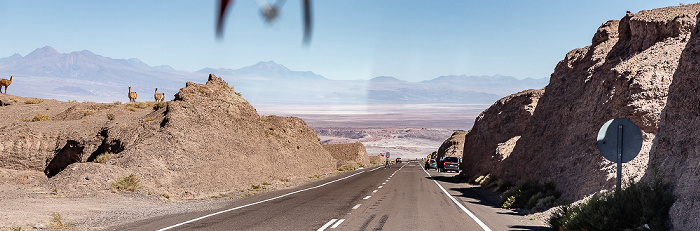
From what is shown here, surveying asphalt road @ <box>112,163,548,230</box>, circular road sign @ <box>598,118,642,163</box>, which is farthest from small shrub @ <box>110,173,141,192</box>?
circular road sign @ <box>598,118,642,163</box>

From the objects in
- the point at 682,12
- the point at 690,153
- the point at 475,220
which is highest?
the point at 682,12

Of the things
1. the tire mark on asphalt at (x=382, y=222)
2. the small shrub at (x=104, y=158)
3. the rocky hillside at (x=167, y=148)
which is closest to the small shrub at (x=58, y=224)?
the tire mark on asphalt at (x=382, y=222)

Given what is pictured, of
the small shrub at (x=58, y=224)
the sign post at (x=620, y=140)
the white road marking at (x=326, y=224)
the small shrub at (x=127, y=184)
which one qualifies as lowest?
the small shrub at (x=127, y=184)

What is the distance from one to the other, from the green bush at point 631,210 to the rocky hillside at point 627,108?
0.90ft

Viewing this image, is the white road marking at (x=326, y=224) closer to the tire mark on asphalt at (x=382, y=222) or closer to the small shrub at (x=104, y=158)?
the tire mark on asphalt at (x=382, y=222)

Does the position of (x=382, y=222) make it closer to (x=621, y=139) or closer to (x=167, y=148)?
(x=621, y=139)

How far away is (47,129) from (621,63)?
106ft

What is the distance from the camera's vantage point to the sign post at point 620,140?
10836 millimetres

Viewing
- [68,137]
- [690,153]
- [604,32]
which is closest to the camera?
[690,153]

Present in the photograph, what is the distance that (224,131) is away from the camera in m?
34.1

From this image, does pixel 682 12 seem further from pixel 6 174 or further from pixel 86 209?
pixel 6 174

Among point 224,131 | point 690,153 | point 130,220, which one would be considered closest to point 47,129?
point 224,131

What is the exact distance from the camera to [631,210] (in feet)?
33.9

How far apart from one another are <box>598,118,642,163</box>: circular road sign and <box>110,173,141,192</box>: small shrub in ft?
59.8
